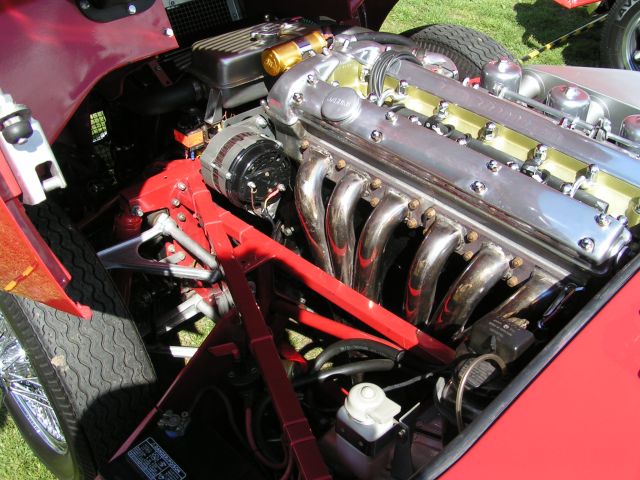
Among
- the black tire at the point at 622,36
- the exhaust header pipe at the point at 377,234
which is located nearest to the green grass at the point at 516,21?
the black tire at the point at 622,36

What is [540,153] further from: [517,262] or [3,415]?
[3,415]

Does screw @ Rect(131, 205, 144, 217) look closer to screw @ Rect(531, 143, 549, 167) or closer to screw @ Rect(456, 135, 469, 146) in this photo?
screw @ Rect(456, 135, 469, 146)

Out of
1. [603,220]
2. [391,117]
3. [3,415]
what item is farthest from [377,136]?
[3,415]

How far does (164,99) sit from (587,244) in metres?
1.42

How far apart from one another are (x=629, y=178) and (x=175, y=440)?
1356 millimetres

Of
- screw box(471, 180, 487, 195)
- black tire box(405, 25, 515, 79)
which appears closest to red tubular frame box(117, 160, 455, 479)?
screw box(471, 180, 487, 195)

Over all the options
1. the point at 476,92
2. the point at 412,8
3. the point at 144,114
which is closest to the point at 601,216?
the point at 476,92

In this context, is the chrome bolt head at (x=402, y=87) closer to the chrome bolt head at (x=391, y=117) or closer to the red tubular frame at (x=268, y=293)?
the chrome bolt head at (x=391, y=117)

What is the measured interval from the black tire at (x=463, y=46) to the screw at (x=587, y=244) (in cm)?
164

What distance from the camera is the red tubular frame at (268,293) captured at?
147 centimetres

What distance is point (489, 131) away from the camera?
1737mm

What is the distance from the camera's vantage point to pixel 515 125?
1.73m

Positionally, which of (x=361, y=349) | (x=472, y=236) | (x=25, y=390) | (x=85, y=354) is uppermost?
(x=472, y=236)

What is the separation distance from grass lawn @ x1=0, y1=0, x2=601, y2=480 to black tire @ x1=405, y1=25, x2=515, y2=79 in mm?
1846
